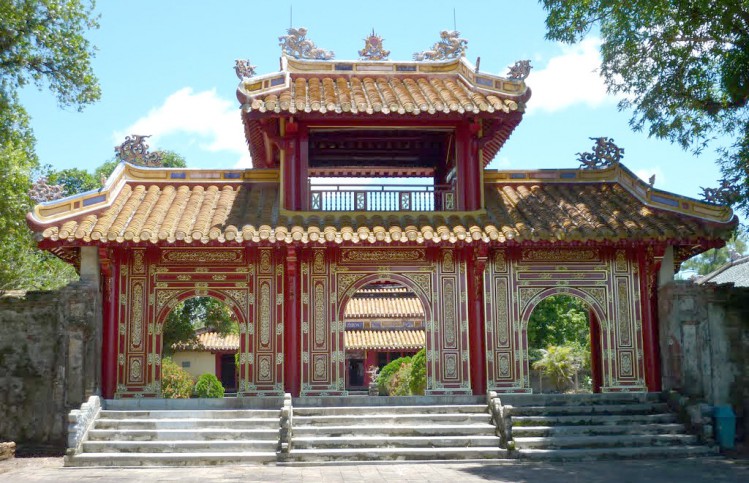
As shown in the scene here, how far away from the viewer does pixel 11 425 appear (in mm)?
12570

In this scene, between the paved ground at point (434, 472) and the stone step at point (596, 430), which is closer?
the paved ground at point (434, 472)

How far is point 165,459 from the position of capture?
11266mm

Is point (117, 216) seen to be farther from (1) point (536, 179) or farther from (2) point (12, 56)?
(1) point (536, 179)

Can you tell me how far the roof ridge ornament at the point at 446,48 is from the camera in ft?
53.3

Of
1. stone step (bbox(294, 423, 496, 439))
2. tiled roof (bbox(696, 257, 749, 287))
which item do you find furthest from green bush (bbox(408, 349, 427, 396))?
tiled roof (bbox(696, 257, 749, 287))

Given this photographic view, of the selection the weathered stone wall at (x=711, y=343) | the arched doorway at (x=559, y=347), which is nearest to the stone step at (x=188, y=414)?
the weathered stone wall at (x=711, y=343)

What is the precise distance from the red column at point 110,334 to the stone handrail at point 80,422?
0.90 m

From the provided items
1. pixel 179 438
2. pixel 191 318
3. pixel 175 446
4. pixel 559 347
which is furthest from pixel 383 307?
pixel 175 446

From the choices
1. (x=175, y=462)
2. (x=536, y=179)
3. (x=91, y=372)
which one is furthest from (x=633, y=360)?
(x=91, y=372)

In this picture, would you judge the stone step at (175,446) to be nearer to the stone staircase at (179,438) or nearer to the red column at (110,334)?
the stone staircase at (179,438)

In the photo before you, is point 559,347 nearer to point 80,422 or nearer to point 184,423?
point 184,423

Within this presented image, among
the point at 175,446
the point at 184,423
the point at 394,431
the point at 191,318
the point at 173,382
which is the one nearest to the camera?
the point at 175,446

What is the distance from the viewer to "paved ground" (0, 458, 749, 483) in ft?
32.4

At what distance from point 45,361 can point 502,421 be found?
7124 mm
